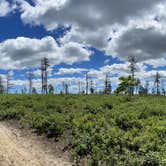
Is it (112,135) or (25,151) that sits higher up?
(112,135)

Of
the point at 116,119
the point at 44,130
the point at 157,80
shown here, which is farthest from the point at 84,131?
the point at 157,80

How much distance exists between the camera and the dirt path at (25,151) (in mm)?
12375

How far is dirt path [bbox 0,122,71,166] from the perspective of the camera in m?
12.4

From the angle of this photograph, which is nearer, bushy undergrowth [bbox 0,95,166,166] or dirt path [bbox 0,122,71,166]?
bushy undergrowth [bbox 0,95,166,166]

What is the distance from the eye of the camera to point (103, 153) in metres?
12.0

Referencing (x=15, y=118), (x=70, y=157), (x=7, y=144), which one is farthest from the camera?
(x=15, y=118)

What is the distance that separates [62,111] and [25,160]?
925cm

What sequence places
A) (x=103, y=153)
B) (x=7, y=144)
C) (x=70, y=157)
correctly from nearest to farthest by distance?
(x=103, y=153) → (x=70, y=157) → (x=7, y=144)

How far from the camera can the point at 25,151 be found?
13953 mm

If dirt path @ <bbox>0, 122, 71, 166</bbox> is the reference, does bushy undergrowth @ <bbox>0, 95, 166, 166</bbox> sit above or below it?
above

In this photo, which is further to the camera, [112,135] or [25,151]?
[25,151]

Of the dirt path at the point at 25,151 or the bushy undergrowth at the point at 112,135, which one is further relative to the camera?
the dirt path at the point at 25,151

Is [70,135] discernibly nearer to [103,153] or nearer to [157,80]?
[103,153]

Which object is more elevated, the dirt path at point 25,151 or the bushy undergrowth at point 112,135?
the bushy undergrowth at point 112,135
